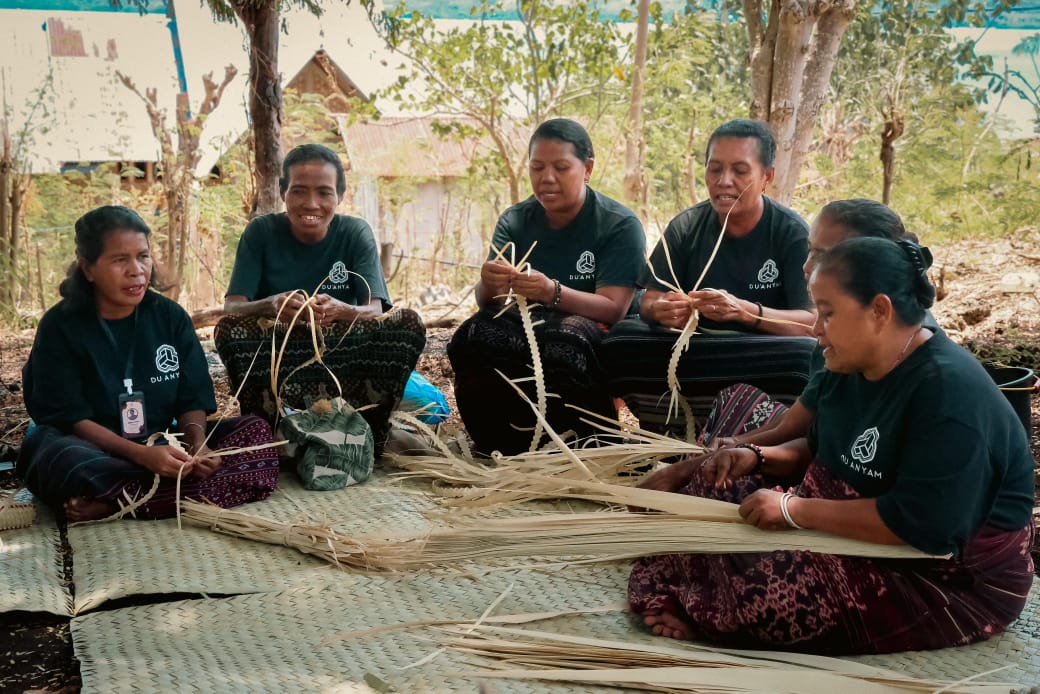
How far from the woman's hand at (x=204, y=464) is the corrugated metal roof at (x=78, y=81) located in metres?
5.28

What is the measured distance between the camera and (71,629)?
7.54ft

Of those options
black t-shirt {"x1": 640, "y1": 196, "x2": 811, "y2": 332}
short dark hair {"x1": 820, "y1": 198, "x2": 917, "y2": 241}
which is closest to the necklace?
short dark hair {"x1": 820, "y1": 198, "x2": 917, "y2": 241}

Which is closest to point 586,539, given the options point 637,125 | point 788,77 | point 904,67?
point 788,77

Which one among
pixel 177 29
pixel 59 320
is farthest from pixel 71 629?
pixel 177 29

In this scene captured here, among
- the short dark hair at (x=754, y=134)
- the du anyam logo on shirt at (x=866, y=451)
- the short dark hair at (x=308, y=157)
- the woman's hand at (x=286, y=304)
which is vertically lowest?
the du anyam logo on shirt at (x=866, y=451)

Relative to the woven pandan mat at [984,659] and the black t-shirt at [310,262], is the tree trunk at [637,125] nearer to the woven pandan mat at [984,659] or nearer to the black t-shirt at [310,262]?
the black t-shirt at [310,262]

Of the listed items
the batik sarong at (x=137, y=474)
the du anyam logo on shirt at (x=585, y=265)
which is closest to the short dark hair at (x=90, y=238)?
the batik sarong at (x=137, y=474)

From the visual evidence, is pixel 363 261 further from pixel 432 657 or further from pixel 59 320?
pixel 432 657

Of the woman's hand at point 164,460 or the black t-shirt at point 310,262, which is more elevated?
the black t-shirt at point 310,262

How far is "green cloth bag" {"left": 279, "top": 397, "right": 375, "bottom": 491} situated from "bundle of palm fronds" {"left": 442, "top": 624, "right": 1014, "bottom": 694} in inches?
50.4

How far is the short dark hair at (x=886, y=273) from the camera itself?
196cm

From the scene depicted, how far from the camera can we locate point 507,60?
7285 millimetres

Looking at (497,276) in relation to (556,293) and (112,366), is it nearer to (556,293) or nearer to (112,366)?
(556,293)

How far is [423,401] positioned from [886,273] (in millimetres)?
2370
